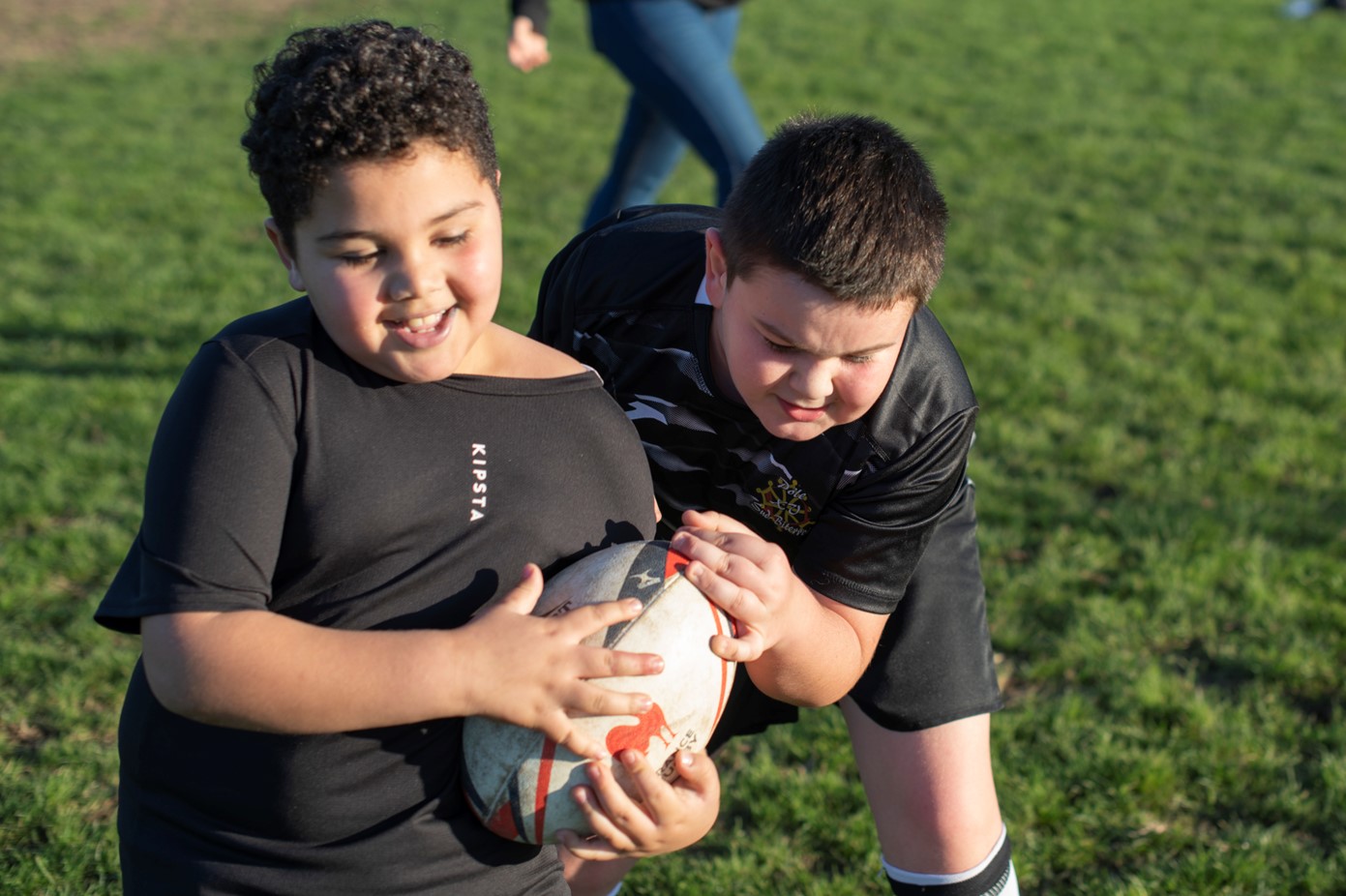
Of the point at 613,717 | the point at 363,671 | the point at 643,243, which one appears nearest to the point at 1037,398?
the point at 643,243

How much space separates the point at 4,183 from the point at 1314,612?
29.6 ft

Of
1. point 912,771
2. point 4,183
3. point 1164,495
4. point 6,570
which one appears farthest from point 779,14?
point 912,771

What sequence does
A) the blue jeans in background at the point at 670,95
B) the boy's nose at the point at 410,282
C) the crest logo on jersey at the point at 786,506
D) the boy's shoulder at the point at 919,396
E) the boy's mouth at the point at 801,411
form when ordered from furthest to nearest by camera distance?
the blue jeans in background at the point at 670,95 → the crest logo on jersey at the point at 786,506 → the boy's shoulder at the point at 919,396 → the boy's mouth at the point at 801,411 → the boy's nose at the point at 410,282

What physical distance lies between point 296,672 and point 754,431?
3.83 feet

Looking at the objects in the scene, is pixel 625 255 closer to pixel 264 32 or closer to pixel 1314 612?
pixel 1314 612

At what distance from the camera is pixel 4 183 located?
30.4 ft

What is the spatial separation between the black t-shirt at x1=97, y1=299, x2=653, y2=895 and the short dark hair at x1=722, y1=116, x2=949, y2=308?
52 cm

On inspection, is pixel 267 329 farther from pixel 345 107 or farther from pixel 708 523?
pixel 708 523

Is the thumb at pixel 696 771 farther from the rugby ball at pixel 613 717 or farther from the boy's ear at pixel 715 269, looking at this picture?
the boy's ear at pixel 715 269

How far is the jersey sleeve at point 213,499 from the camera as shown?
179 centimetres

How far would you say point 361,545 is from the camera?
1.96 meters

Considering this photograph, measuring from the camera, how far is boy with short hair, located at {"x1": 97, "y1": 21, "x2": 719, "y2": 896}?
182cm

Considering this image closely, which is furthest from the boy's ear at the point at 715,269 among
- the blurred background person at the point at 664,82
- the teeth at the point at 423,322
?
the blurred background person at the point at 664,82

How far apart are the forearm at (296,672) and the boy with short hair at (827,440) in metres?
0.53
